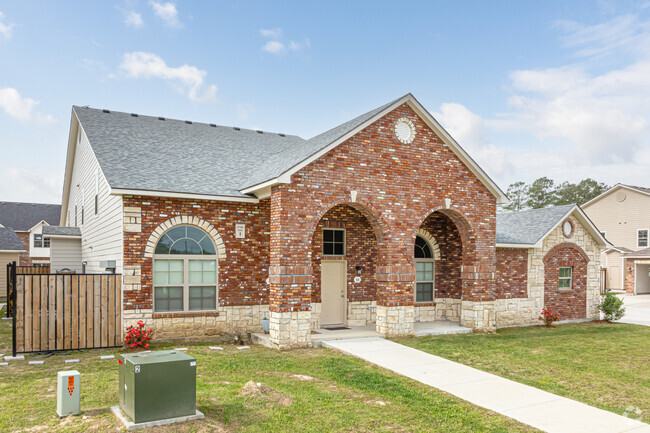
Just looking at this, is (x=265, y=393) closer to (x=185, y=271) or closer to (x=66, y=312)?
(x=185, y=271)

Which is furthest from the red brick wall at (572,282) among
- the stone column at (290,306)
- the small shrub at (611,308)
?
the stone column at (290,306)

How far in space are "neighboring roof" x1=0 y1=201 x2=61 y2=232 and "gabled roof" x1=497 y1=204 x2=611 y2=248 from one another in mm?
44147

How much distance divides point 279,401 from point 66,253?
15.6m

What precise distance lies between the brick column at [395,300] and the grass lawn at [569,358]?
50 cm

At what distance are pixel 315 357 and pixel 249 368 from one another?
1.86 meters

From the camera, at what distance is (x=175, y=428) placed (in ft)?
20.8

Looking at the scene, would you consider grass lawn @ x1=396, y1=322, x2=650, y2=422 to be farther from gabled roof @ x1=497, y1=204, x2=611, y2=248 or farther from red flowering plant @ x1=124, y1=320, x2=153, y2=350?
red flowering plant @ x1=124, y1=320, x2=153, y2=350

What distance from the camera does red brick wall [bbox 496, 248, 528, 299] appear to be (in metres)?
17.5

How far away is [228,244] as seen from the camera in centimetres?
1374

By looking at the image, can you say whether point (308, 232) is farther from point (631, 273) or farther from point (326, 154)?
point (631, 273)

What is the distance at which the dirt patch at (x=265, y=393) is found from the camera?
777 centimetres

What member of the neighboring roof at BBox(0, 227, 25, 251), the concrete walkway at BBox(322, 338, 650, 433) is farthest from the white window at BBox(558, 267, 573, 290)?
the neighboring roof at BBox(0, 227, 25, 251)

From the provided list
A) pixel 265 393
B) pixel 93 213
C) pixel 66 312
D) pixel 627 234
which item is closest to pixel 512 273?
pixel 265 393

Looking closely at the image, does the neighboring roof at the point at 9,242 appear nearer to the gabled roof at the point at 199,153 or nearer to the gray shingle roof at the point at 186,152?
the gabled roof at the point at 199,153
